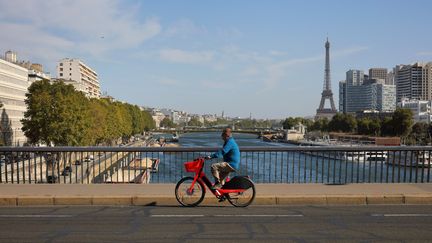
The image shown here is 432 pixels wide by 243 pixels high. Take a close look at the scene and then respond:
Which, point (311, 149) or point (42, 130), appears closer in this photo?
point (311, 149)

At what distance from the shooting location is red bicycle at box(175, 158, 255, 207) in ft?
39.7

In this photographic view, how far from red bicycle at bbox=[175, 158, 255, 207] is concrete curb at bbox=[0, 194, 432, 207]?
0.38 meters

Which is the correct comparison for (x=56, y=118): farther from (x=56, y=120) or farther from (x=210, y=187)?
(x=210, y=187)

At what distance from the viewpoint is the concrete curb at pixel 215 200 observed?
12.5 metres

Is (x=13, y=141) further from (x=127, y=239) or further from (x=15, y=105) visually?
(x=127, y=239)

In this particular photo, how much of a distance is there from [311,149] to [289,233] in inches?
271

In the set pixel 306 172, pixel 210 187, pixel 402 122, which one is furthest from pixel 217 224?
pixel 402 122

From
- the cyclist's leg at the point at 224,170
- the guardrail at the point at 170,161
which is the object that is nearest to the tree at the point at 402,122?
the guardrail at the point at 170,161

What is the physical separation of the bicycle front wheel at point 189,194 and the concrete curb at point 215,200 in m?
0.33

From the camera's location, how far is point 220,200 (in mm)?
12305

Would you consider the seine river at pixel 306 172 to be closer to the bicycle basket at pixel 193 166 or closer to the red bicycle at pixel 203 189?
the red bicycle at pixel 203 189

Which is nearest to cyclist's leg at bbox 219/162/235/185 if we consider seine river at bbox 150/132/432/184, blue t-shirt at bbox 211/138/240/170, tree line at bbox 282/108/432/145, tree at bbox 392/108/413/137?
blue t-shirt at bbox 211/138/240/170

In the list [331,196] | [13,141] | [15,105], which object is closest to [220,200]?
[331,196]

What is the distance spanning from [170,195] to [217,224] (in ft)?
10.1
